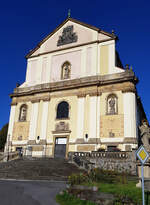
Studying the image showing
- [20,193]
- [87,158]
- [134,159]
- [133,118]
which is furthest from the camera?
[133,118]

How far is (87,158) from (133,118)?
24.3ft

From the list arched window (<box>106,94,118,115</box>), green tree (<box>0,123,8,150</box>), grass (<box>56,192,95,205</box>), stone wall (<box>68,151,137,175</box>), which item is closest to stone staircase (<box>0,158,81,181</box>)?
stone wall (<box>68,151,137,175</box>)

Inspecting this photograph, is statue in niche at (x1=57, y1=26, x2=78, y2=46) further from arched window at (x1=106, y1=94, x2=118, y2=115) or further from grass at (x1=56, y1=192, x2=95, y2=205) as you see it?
grass at (x1=56, y1=192, x2=95, y2=205)

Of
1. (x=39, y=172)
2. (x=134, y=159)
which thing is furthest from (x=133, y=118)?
(x=39, y=172)

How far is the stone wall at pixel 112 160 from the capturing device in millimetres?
20020

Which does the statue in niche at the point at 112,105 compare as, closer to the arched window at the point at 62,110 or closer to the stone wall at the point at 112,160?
the arched window at the point at 62,110

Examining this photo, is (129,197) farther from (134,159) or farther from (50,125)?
(50,125)

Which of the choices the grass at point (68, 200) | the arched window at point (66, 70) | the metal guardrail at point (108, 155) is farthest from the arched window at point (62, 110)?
the grass at point (68, 200)

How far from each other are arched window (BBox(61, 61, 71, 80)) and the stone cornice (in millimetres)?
1298

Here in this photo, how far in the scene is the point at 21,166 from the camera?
2017cm

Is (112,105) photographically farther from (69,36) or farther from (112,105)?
(69,36)

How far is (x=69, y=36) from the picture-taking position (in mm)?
34156

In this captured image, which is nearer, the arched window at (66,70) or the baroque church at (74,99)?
the baroque church at (74,99)

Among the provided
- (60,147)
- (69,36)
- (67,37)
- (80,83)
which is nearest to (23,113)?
(60,147)
